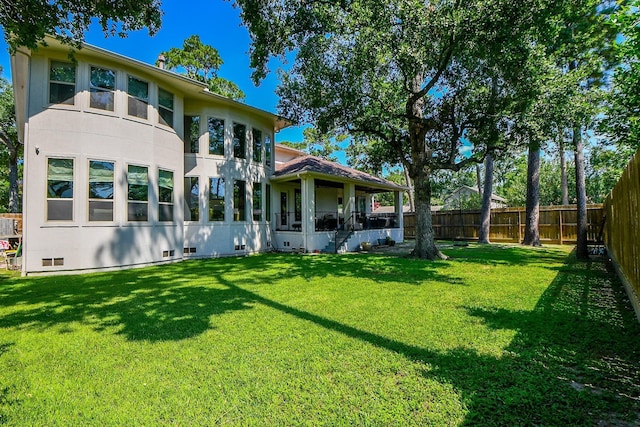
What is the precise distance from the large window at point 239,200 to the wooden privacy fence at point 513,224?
43.7 feet

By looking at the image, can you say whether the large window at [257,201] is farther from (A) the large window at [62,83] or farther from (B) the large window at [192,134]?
(A) the large window at [62,83]

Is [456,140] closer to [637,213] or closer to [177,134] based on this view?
[637,213]

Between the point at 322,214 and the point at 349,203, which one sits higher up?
the point at 349,203

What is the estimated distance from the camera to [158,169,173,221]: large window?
11066 mm

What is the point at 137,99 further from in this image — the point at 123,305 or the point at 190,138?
the point at 123,305

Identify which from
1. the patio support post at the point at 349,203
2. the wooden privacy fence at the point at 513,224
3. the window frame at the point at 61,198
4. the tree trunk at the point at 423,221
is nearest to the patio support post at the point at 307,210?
the patio support post at the point at 349,203

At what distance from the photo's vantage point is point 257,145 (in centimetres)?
1490

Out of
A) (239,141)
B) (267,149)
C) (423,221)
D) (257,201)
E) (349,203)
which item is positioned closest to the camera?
(423,221)

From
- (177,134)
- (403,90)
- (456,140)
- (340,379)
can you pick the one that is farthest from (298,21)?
(340,379)

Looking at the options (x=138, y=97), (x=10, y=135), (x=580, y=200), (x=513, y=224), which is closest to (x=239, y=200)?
(x=138, y=97)

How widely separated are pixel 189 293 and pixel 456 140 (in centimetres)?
1044

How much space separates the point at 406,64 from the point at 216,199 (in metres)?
8.89

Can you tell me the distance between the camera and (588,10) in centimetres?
986

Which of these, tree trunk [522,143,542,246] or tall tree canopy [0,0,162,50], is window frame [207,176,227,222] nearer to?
tall tree canopy [0,0,162,50]
